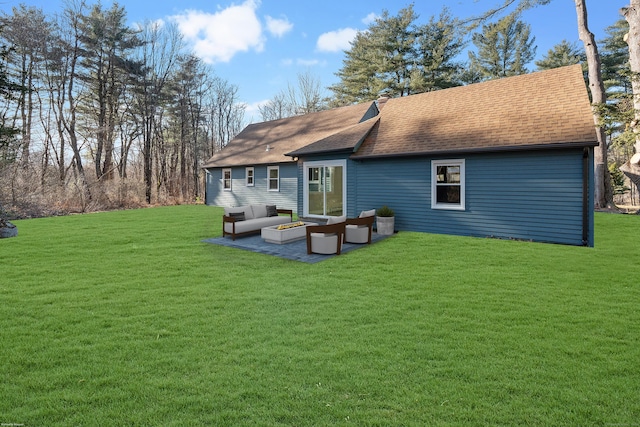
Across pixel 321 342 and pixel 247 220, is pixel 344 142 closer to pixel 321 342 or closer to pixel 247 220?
pixel 247 220

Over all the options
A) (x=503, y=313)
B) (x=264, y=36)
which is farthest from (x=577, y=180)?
(x=264, y=36)

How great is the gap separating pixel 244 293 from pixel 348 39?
93.0 ft

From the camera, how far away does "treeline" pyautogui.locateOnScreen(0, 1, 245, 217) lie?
62.6 feet

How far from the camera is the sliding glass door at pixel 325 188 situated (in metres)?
12.1

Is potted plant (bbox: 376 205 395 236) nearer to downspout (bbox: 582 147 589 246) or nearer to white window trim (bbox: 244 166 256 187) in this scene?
downspout (bbox: 582 147 589 246)

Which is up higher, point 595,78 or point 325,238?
point 595,78

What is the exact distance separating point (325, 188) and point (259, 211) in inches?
99.6

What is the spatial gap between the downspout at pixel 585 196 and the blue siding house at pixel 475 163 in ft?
0.06

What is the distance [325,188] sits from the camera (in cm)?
1234

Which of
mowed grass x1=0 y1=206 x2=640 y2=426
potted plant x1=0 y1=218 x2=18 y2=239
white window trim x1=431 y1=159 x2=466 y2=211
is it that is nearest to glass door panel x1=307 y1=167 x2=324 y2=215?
white window trim x1=431 y1=159 x2=466 y2=211

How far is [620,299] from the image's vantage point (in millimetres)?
4781

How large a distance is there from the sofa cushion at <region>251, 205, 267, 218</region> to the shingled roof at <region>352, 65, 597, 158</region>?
3467 mm

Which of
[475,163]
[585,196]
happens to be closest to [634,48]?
[585,196]

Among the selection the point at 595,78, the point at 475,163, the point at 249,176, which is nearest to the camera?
the point at 475,163
